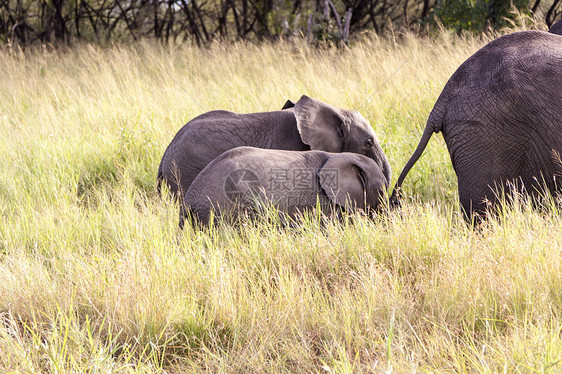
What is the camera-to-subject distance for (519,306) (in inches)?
105

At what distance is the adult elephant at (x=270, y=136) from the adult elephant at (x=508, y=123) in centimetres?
139

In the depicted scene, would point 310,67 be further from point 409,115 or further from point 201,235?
point 201,235

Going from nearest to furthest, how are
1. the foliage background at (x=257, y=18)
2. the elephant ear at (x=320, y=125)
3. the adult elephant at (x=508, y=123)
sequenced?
the adult elephant at (x=508, y=123), the elephant ear at (x=320, y=125), the foliage background at (x=257, y=18)

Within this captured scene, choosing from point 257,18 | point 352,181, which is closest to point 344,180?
point 352,181

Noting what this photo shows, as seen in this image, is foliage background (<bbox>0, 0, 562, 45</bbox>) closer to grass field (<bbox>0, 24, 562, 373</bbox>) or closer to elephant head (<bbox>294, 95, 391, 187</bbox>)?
elephant head (<bbox>294, 95, 391, 187</bbox>)

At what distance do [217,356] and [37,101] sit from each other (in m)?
6.64

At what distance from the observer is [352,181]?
4.37 meters

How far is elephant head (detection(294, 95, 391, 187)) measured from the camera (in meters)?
5.02

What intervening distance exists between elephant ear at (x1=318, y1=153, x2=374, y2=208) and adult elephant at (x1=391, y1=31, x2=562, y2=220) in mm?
891

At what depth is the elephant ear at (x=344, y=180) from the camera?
428cm

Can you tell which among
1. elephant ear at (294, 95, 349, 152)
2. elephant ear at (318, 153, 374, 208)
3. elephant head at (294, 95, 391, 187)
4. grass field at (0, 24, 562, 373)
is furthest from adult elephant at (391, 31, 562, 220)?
elephant ear at (294, 95, 349, 152)

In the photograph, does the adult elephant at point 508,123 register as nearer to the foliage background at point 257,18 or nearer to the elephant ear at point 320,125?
the elephant ear at point 320,125

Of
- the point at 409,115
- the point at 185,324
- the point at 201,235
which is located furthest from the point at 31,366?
the point at 409,115

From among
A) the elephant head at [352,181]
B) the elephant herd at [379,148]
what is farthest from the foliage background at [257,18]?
the elephant head at [352,181]
